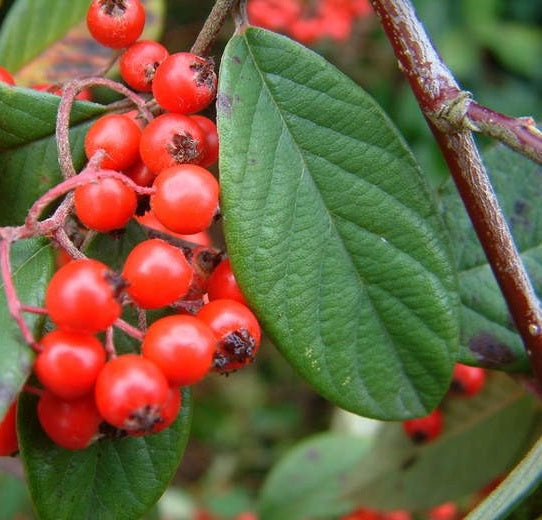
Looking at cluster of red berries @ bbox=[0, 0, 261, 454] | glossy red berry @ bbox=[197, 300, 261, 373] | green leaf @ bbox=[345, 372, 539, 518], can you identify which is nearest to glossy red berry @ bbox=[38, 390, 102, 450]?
cluster of red berries @ bbox=[0, 0, 261, 454]

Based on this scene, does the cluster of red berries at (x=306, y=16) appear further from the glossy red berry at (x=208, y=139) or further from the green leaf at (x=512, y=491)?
the green leaf at (x=512, y=491)

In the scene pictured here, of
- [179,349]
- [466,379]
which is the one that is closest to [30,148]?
[179,349]

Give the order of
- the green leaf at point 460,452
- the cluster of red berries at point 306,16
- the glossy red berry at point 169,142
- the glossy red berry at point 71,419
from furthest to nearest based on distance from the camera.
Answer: the cluster of red berries at point 306,16 → the green leaf at point 460,452 → the glossy red berry at point 169,142 → the glossy red berry at point 71,419

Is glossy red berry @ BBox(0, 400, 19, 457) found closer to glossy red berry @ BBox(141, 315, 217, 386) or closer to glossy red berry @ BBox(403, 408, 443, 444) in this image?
glossy red berry @ BBox(141, 315, 217, 386)

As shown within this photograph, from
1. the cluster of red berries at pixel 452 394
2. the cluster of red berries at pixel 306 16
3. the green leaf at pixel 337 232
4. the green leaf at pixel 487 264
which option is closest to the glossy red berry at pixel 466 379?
the cluster of red berries at pixel 452 394

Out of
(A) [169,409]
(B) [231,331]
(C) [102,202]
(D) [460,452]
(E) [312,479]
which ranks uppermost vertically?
(C) [102,202]

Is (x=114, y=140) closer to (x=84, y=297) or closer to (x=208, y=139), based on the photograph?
(x=208, y=139)

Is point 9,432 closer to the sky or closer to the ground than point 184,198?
closer to the ground
